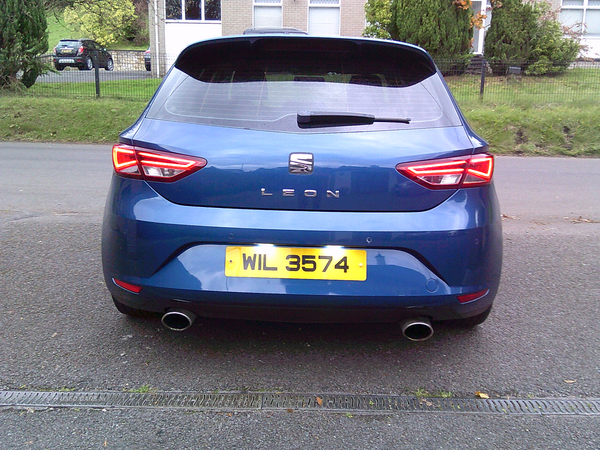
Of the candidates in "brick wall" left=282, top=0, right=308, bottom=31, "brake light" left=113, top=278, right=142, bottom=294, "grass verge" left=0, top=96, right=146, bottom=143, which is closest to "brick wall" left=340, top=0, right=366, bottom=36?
"brick wall" left=282, top=0, right=308, bottom=31

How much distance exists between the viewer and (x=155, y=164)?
9.08 feet

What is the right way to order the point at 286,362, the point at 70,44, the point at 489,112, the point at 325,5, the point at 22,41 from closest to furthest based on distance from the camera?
the point at 286,362, the point at 489,112, the point at 22,41, the point at 325,5, the point at 70,44

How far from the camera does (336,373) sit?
10.0ft

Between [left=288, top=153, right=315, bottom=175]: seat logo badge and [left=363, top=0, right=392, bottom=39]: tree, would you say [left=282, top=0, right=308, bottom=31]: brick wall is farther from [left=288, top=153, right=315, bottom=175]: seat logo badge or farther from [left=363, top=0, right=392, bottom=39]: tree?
[left=288, top=153, right=315, bottom=175]: seat logo badge

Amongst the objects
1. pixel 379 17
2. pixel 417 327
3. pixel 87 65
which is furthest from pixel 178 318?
pixel 87 65

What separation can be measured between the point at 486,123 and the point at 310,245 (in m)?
11.2

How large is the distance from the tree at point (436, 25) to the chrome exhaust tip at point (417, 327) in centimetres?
1668

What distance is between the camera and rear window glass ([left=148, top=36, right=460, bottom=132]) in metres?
2.87

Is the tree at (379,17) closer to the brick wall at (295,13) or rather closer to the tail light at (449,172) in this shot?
the brick wall at (295,13)

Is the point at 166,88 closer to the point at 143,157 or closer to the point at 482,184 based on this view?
the point at 143,157

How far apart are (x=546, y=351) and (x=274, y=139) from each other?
198 centimetres

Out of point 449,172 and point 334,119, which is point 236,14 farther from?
point 449,172

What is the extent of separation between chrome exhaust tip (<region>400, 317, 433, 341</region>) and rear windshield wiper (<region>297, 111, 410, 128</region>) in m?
0.97

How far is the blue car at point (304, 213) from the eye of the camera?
8.79 ft
